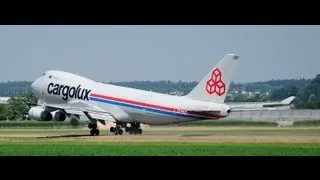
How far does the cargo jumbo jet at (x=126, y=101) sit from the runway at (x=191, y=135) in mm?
340

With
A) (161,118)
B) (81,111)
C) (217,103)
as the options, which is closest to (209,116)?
(217,103)

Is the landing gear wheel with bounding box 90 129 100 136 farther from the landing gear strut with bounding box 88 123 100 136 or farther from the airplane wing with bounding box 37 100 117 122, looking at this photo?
the airplane wing with bounding box 37 100 117 122

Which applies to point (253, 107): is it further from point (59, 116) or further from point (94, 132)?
point (59, 116)

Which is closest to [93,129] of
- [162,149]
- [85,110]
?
[85,110]

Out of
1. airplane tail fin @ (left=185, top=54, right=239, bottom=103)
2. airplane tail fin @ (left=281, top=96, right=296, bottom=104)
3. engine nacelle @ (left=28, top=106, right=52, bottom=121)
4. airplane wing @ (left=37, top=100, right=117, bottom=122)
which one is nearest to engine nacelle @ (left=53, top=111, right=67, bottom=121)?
airplane wing @ (left=37, top=100, right=117, bottom=122)

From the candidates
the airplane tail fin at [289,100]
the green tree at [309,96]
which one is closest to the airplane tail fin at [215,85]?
the green tree at [309,96]

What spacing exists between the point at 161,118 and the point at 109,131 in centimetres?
132

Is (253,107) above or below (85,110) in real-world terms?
above

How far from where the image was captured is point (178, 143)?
13.9 metres

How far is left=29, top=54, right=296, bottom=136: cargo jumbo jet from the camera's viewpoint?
59.5 ft

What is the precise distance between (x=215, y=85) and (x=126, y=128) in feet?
8.07
